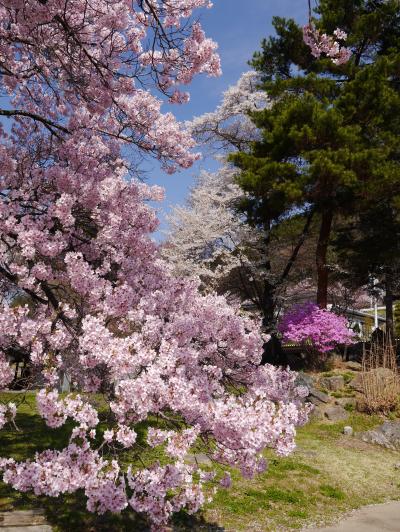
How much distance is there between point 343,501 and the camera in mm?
6305

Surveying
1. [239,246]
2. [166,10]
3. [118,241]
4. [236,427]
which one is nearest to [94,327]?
[236,427]

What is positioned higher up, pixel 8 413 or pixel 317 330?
pixel 317 330

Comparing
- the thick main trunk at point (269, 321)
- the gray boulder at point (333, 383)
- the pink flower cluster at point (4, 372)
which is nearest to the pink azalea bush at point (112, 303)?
the pink flower cluster at point (4, 372)

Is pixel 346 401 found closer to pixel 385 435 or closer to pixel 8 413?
pixel 385 435

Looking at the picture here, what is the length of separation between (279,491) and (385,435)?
13.6ft

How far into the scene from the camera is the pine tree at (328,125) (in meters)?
13.2

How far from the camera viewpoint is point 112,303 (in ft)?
15.6

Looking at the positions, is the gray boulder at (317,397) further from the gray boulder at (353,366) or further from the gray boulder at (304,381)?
the gray boulder at (353,366)

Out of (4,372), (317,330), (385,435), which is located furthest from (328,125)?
(4,372)


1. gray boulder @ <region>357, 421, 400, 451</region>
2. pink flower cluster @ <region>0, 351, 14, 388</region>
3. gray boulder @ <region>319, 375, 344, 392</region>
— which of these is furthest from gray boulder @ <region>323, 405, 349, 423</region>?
pink flower cluster @ <region>0, 351, 14, 388</region>

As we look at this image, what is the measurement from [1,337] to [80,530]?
2.10m

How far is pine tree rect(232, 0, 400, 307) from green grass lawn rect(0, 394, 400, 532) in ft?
23.2

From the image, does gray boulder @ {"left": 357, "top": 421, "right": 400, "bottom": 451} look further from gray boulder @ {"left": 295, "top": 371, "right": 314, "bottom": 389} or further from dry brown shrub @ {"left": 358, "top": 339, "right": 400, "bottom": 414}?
gray boulder @ {"left": 295, "top": 371, "right": 314, "bottom": 389}

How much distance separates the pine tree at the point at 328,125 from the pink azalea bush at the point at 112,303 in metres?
6.78
